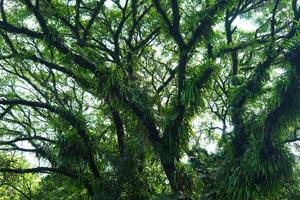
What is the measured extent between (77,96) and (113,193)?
3.85 metres

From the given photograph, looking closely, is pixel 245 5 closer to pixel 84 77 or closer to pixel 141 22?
pixel 141 22

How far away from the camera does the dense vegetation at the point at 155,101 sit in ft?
19.3

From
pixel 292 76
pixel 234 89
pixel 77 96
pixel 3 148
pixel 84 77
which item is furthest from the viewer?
pixel 77 96

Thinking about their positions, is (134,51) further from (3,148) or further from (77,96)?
(3,148)

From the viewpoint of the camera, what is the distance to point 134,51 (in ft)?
31.2

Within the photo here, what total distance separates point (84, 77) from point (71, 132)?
117 cm

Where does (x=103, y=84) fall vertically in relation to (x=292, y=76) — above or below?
above

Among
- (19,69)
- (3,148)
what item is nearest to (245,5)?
(19,69)

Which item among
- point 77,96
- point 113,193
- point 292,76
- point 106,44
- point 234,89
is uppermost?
point 106,44

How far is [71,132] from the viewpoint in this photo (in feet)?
26.4

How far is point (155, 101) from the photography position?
25.1ft

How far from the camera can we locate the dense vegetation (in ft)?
19.3

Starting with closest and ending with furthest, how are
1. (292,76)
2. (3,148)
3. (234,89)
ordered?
1. (292,76)
2. (234,89)
3. (3,148)

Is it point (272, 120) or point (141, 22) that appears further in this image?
point (141, 22)
